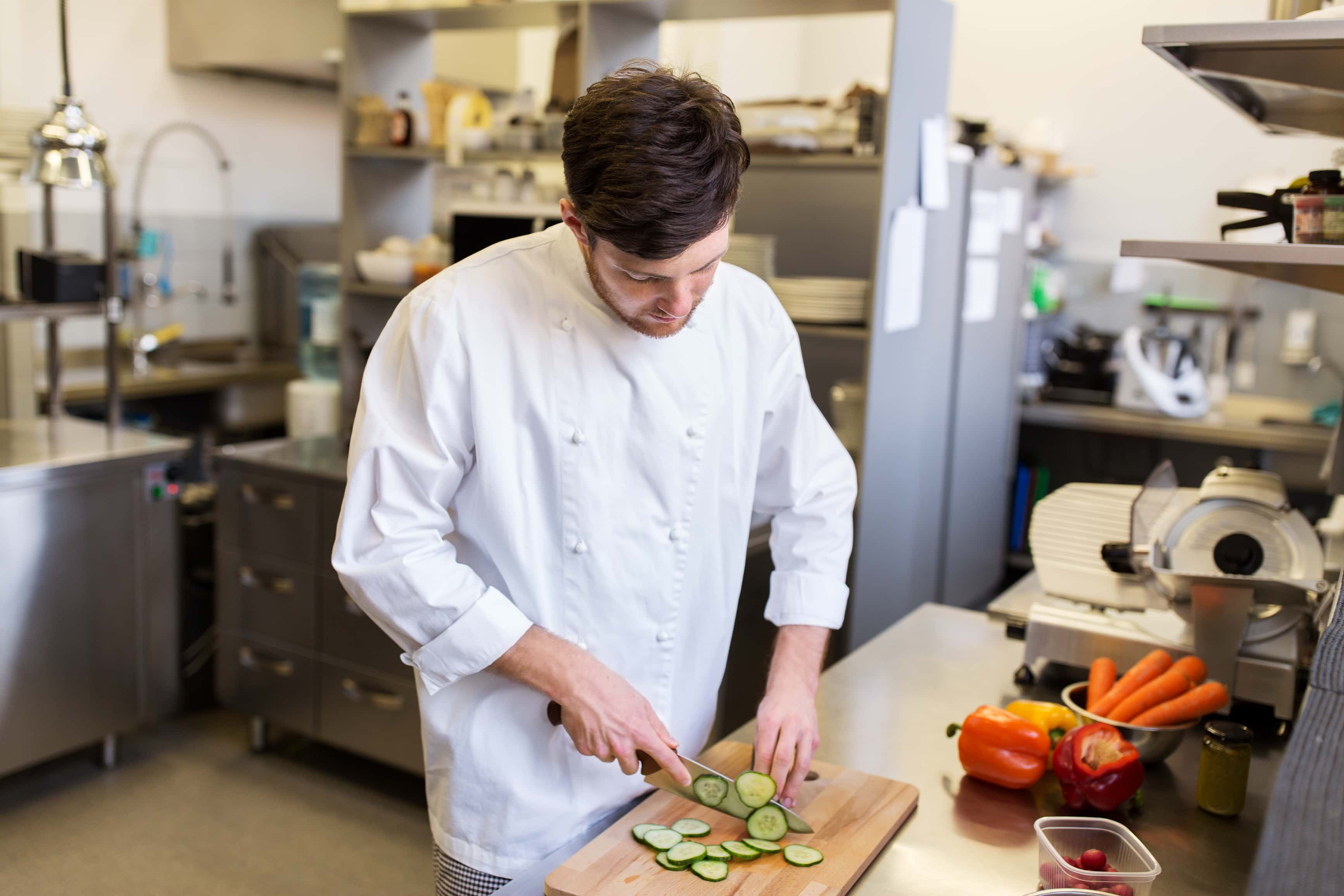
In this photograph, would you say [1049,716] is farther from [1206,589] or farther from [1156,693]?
[1206,589]

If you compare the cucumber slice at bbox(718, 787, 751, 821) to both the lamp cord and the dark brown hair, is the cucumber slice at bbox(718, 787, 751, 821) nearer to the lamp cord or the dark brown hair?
the dark brown hair

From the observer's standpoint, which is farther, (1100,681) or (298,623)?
(298,623)

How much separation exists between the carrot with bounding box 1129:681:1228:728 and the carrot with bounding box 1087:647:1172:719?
0.04 m

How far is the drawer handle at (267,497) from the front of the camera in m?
3.04

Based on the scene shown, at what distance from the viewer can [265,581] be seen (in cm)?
315

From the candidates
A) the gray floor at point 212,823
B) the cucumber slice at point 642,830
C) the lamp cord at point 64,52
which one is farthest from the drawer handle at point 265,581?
the cucumber slice at point 642,830

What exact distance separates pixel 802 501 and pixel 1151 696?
0.54 m

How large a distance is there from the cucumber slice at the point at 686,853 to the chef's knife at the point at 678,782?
0.07m

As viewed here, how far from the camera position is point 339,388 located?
357 centimetres

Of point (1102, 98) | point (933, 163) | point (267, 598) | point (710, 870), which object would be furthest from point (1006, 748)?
point (1102, 98)

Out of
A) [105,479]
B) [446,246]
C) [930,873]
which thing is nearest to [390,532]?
[930,873]

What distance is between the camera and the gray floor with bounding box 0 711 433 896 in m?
2.61

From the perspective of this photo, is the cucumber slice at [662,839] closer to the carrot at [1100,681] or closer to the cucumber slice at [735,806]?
the cucumber slice at [735,806]

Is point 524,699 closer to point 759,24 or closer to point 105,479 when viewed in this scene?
point 105,479
